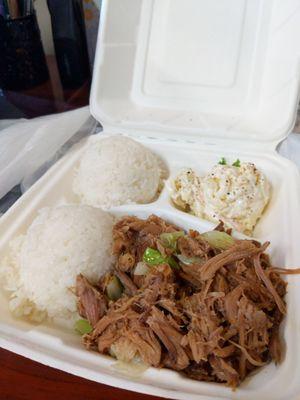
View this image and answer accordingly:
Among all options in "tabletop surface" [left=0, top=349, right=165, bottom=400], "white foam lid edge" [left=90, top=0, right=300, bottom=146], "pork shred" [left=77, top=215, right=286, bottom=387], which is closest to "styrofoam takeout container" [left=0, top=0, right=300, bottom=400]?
"white foam lid edge" [left=90, top=0, right=300, bottom=146]

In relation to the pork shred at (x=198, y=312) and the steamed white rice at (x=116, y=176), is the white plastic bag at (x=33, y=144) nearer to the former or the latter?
the steamed white rice at (x=116, y=176)

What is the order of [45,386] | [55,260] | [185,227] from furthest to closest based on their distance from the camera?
[185,227]
[55,260]
[45,386]

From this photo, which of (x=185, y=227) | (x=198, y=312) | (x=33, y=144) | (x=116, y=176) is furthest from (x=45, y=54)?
(x=198, y=312)

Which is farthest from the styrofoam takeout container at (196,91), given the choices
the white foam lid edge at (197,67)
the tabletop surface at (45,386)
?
the tabletop surface at (45,386)

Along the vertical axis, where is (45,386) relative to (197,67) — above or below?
below

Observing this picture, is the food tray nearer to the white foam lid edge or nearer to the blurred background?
the white foam lid edge

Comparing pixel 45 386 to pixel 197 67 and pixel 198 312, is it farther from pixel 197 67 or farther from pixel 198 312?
pixel 197 67

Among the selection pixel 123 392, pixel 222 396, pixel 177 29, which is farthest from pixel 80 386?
pixel 177 29

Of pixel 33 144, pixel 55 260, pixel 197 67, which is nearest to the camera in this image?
pixel 55 260
